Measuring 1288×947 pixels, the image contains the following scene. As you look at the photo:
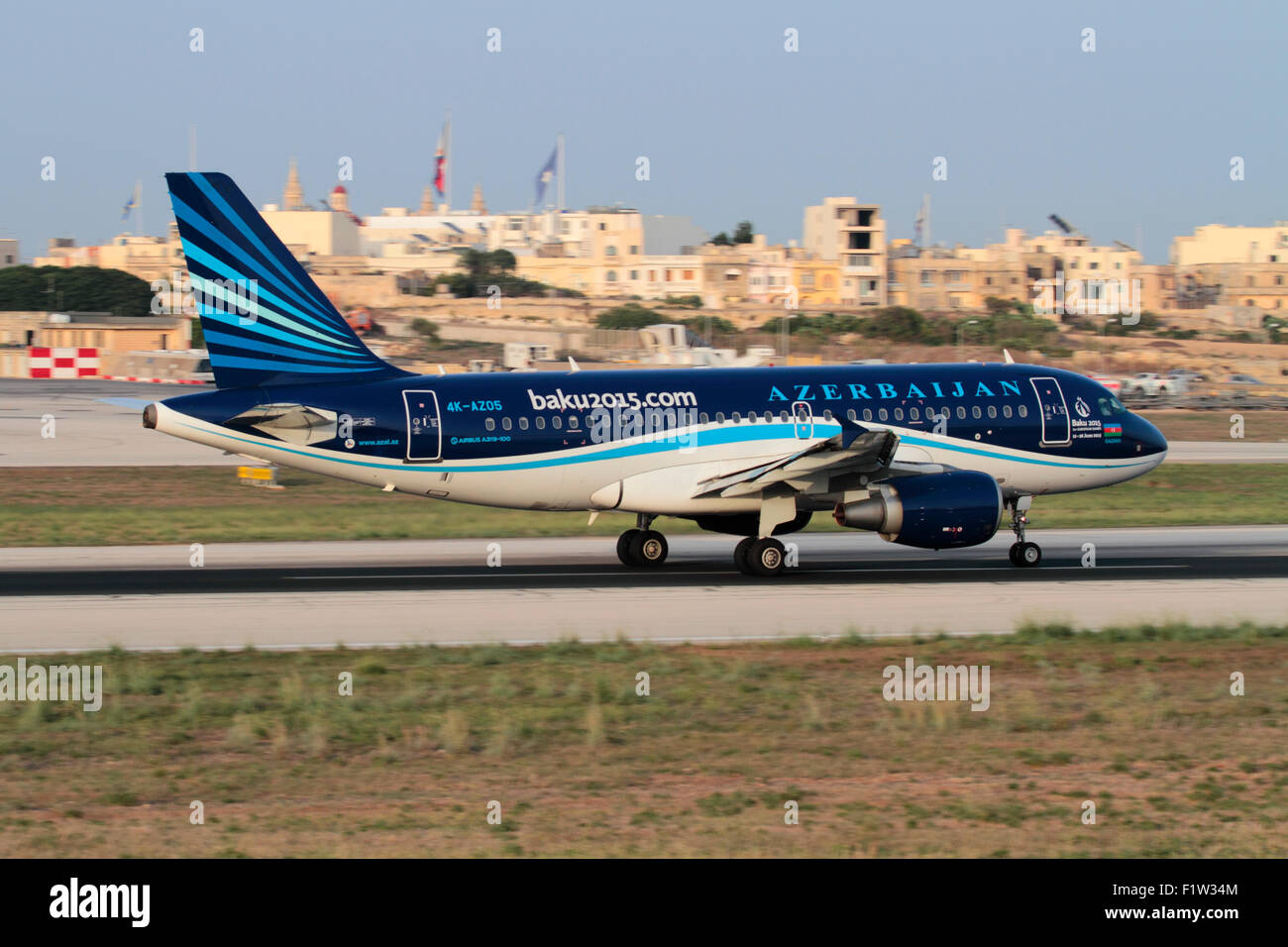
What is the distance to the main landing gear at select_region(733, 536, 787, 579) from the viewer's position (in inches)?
1163

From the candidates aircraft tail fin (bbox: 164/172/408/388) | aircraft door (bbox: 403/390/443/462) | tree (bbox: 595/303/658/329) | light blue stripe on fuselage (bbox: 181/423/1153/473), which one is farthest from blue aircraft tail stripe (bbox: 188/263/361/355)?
tree (bbox: 595/303/658/329)

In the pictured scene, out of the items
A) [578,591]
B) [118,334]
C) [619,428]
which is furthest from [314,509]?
[118,334]

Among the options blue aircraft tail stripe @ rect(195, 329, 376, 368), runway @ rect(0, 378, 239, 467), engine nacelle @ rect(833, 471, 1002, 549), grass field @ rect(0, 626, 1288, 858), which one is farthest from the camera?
runway @ rect(0, 378, 239, 467)

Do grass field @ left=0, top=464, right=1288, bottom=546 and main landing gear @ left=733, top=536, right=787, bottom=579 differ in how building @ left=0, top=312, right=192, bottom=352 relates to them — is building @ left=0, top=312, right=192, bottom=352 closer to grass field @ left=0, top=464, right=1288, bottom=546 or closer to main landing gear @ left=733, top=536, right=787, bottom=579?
grass field @ left=0, top=464, right=1288, bottom=546

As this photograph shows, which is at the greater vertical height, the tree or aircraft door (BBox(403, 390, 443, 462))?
the tree

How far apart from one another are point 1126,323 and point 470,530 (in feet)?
523

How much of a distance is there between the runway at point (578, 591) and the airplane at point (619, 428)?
4.96ft

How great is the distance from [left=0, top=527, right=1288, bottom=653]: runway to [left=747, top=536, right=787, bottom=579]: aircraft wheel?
48cm

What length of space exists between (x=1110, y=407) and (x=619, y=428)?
11.7 metres

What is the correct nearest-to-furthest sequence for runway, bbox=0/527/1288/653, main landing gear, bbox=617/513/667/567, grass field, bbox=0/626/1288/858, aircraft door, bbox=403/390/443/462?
grass field, bbox=0/626/1288/858 → runway, bbox=0/527/1288/653 → aircraft door, bbox=403/390/443/462 → main landing gear, bbox=617/513/667/567

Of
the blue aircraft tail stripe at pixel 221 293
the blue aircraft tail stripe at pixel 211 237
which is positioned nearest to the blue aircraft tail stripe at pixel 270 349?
the blue aircraft tail stripe at pixel 221 293

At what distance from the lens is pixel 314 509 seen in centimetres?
4259

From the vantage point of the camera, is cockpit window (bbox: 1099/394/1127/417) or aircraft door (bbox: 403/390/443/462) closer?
aircraft door (bbox: 403/390/443/462)

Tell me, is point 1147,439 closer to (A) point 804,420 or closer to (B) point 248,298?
(A) point 804,420
